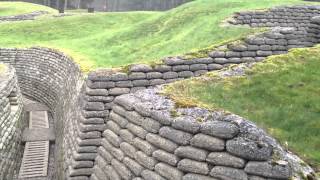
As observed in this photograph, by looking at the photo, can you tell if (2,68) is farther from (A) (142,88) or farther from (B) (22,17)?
(B) (22,17)

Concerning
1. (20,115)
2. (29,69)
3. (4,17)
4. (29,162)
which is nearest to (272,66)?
(29,162)

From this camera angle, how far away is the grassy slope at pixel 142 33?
14906 mm

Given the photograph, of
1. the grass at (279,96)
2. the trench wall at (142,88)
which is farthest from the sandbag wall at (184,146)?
the grass at (279,96)

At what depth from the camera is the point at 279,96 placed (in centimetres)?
731

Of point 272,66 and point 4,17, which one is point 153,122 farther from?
point 4,17

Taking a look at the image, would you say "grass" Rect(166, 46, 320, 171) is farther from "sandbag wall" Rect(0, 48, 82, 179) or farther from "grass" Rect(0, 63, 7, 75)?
"grass" Rect(0, 63, 7, 75)

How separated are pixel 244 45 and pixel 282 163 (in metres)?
6.64

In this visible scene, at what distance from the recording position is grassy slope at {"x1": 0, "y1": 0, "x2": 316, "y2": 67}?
48.9 ft

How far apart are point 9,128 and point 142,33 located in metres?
7.61

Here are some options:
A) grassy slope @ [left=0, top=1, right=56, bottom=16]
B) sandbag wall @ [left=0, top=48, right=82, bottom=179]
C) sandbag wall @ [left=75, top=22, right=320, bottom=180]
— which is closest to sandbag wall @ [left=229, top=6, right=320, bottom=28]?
sandbag wall @ [left=75, top=22, right=320, bottom=180]

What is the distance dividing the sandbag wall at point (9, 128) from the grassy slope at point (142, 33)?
3.07 meters

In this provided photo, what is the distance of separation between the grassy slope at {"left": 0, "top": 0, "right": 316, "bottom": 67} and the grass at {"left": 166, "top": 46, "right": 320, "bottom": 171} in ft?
14.5

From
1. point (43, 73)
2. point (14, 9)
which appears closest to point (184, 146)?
point (43, 73)

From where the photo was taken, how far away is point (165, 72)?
407 inches
